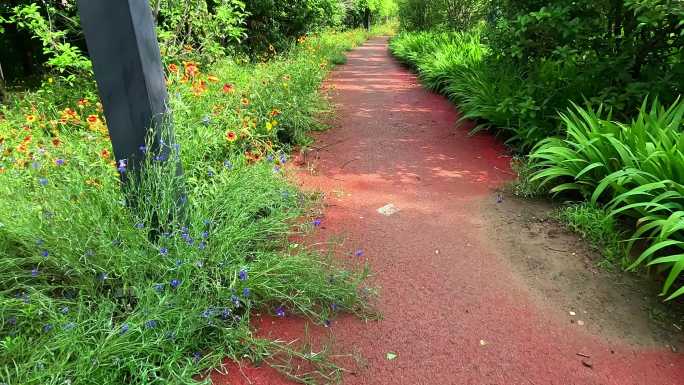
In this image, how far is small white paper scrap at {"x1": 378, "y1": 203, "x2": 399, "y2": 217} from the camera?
3.54m

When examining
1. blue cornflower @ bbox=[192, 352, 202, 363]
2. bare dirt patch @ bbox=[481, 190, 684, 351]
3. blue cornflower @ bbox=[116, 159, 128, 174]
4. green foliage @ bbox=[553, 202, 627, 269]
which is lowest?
bare dirt patch @ bbox=[481, 190, 684, 351]

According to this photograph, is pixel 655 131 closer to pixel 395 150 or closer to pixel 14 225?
pixel 395 150

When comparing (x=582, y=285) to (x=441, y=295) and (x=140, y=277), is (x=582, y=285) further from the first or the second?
(x=140, y=277)

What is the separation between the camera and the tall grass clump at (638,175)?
252 cm

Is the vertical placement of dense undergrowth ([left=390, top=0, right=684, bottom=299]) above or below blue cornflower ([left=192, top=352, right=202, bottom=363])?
above

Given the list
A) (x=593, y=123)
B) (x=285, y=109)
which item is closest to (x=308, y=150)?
(x=285, y=109)

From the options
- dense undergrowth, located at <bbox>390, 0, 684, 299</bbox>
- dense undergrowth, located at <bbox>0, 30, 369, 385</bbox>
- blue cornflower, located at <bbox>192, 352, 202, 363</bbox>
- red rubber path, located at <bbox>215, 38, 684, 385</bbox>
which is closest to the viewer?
dense undergrowth, located at <bbox>0, 30, 369, 385</bbox>

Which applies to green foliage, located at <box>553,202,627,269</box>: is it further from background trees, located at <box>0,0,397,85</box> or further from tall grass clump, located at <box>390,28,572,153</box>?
background trees, located at <box>0,0,397,85</box>

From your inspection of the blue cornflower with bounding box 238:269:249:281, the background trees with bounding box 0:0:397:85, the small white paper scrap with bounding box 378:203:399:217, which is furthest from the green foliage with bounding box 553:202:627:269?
the background trees with bounding box 0:0:397:85

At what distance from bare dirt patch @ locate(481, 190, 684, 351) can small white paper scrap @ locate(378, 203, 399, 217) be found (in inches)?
29.3

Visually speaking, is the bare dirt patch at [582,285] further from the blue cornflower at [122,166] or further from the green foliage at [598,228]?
the blue cornflower at [122,166]

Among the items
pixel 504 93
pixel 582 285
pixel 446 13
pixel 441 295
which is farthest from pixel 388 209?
pixel 446 13

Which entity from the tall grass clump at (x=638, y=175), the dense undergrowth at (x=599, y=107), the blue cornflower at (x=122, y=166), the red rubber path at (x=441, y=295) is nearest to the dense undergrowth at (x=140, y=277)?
the blue cornflower at (x=122, y=166)

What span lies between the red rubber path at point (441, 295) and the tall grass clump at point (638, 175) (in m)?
0.57
